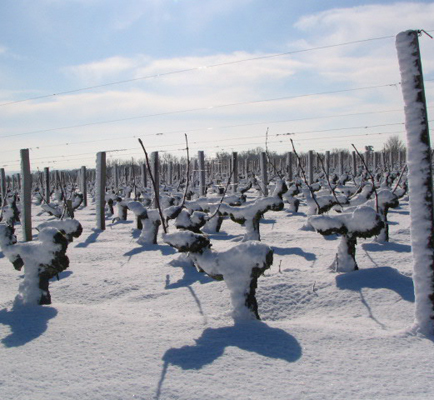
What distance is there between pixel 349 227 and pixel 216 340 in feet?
8.07

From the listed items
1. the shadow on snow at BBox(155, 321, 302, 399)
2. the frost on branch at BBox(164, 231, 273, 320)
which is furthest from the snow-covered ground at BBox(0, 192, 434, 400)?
the frost on branch at BBox(164, 231, 273, 320)

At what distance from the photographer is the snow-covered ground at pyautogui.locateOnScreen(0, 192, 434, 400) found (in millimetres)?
2342

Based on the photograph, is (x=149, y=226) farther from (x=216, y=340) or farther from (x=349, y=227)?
(x=216, y=340)

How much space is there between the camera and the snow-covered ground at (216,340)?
234 centimetres

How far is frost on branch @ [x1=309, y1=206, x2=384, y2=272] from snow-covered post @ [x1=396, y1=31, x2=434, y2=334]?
5.14 ft

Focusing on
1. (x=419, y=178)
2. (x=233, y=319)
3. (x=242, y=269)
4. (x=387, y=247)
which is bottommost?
(x=233, y=319)

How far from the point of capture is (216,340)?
298 cm

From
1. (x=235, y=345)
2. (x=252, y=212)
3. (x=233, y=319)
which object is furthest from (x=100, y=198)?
(x=235, y=345)

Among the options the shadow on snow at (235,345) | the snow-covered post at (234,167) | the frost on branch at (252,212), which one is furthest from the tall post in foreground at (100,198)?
the shadow on snow at (235,345)

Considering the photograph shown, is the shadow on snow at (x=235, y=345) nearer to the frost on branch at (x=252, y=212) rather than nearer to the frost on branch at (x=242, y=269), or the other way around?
the frost on branch at (x=242, y=269)

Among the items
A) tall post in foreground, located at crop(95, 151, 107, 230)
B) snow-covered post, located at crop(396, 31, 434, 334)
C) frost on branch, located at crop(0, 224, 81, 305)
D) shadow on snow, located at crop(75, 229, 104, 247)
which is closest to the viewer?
snow-covered post, located at crop(396, 31, 434, 334)

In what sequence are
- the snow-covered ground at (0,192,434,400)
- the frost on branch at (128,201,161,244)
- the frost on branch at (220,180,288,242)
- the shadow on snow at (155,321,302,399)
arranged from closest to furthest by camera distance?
1. the snow-covered ground at (0,192,434,400)
2. the shadow on snow at (155,321,302,399)
3. the frost on branch at (220,180,288,242)
4. the frost on branch at (128,201,161,244)

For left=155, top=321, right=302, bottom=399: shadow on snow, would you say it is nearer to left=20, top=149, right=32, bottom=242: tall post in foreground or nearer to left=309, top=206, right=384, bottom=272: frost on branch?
left=309, top=206, right=384, bottom=272: frost on branch

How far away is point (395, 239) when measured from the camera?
7051 mm
